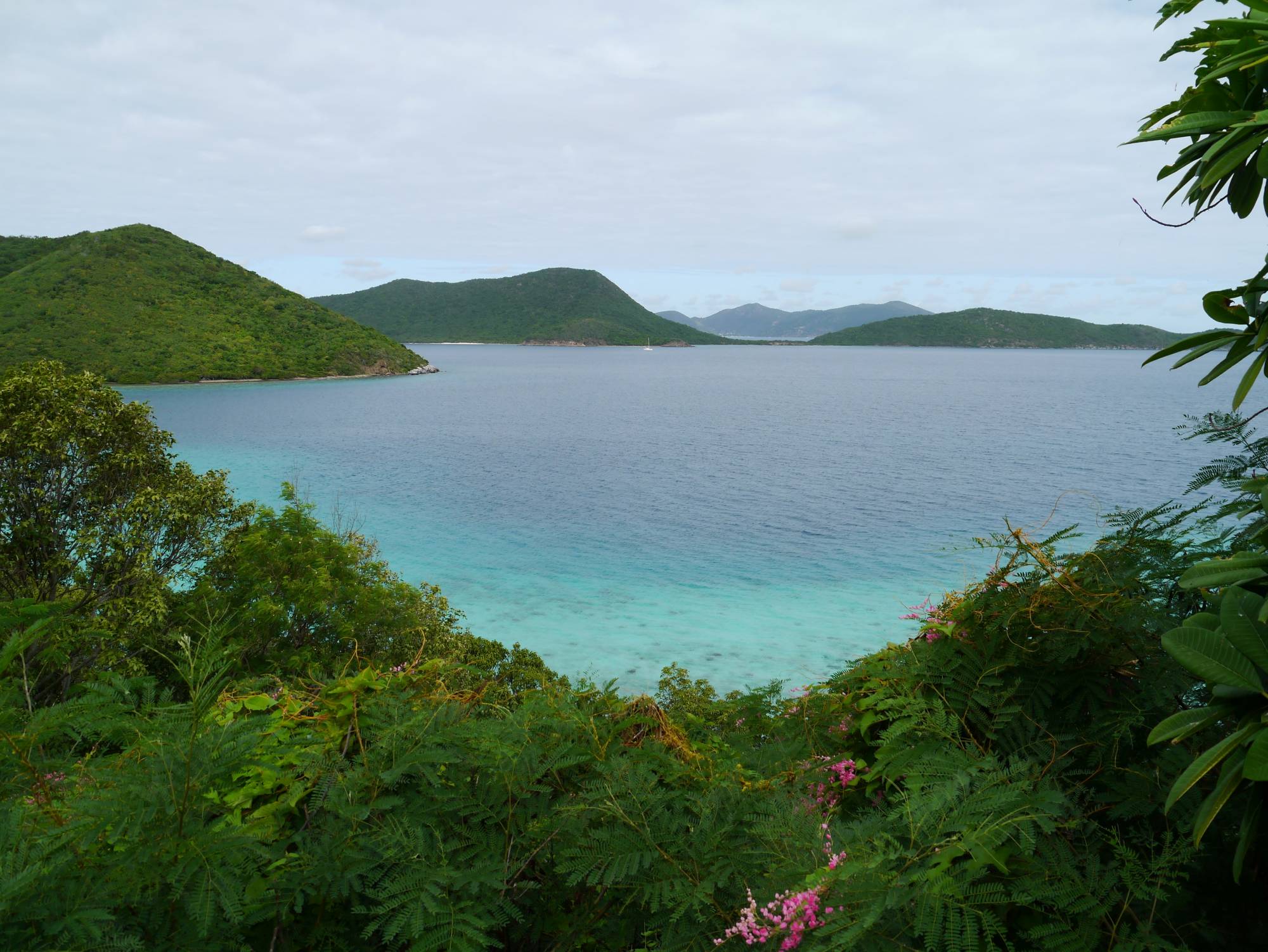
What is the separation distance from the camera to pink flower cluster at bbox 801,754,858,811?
8.64ft

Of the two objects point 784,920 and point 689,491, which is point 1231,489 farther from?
point 689,491

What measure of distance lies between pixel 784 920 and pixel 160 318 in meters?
127

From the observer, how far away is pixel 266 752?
7.95 ft

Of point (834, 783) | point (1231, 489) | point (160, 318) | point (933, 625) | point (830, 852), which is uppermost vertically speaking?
point (160, 318)

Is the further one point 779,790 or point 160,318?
point 160,318

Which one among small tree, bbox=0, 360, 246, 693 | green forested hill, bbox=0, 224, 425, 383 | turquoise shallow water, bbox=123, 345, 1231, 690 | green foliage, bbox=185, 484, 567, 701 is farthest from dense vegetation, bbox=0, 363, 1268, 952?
green forested hill, bbox=0, 224, 425, 383

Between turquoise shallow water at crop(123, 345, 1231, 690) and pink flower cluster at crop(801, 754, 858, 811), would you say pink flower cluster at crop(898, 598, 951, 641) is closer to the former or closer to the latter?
turquoise shallow water at crop(123, 345, 1231, 690)

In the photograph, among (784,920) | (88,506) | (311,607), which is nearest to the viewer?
(784,920)

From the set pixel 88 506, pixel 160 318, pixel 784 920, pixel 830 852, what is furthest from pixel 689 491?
pixel 160 318

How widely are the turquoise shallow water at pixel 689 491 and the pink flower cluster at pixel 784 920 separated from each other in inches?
49.9

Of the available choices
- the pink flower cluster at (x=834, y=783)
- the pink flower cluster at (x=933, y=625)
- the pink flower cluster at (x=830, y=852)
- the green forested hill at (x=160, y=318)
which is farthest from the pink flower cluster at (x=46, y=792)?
the green forested hill at (x=160, y=318)

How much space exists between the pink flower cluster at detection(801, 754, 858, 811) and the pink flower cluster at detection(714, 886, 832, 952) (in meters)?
0.72

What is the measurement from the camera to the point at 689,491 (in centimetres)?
4409

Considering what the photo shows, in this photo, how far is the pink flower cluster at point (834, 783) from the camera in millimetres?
2633
